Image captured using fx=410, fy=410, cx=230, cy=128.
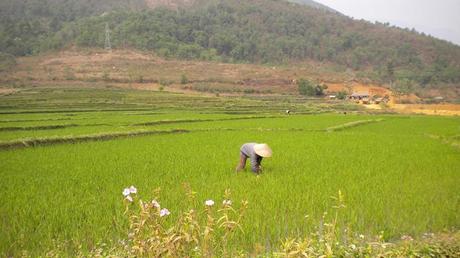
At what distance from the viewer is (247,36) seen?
284 feet

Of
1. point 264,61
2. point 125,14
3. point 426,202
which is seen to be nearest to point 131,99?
point 426,202

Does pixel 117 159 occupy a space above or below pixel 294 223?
below

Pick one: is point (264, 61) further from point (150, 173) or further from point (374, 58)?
point (150, 173)

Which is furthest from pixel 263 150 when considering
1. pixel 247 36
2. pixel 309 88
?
pixel 247 36

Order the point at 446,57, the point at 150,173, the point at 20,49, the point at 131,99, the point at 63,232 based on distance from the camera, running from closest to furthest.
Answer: the point at 63,232, the point at 150,173, the point at 131,99, the point at 20,49, the point at 446,57

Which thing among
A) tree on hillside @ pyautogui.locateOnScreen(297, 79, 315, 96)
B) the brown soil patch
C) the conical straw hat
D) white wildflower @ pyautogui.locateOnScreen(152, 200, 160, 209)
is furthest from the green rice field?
the brown soil patch

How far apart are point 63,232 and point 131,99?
1184 inches

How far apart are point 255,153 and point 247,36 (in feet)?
268

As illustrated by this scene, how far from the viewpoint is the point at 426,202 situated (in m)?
6.18

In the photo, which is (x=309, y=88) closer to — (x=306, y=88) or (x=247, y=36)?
(x=306, y=88)

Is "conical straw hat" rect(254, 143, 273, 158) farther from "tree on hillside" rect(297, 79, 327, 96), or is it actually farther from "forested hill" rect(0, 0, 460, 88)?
"forested hill" rect(0, 0, 460, 88)

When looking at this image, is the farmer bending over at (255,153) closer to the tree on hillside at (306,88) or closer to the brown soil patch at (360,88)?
the tree on hillside at (306,88)

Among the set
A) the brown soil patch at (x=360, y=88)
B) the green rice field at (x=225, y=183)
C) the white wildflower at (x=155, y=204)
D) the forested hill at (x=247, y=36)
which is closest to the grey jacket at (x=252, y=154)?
the green rice field at (x=225, y=183)

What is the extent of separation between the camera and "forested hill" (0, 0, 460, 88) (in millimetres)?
69500
